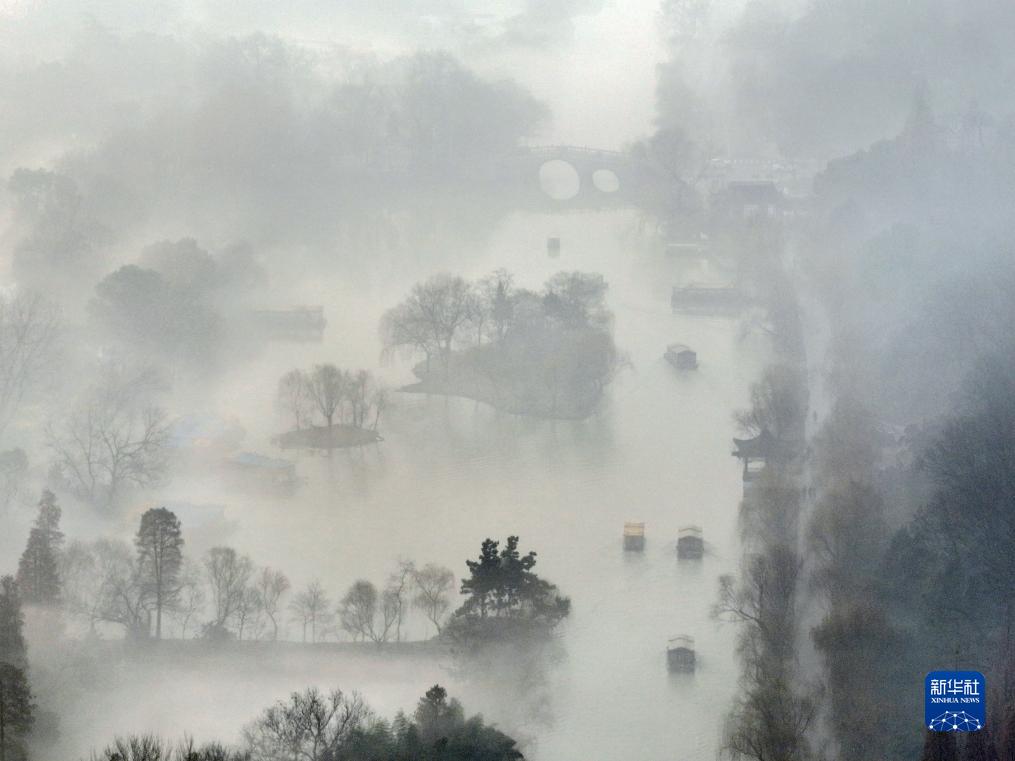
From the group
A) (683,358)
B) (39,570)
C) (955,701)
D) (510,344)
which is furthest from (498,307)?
(955,701)

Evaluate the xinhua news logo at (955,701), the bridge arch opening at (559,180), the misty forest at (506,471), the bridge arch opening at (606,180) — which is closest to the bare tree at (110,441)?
the misty forest at (506,471)

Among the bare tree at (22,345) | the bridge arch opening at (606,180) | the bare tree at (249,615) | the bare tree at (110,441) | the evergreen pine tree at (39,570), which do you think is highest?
the bridge arch opening at (606,180)

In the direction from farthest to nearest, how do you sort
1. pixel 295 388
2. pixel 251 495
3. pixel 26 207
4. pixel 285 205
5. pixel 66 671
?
pixel 285 205, pixel 26 207, pixel 295 388, pixel 251 495, pixel 66 671

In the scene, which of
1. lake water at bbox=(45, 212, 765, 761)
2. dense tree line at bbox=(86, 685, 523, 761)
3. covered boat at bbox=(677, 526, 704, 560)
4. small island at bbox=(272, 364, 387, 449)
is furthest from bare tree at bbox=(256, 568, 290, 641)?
small island at bbox=(272, 364, 387, 449)

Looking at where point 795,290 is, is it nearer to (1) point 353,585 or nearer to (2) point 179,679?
(1) point 353,585

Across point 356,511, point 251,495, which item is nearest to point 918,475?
point 356,511

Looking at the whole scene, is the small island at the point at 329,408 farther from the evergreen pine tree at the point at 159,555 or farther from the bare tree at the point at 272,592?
the evergreen pine tree at the point at 159,555
